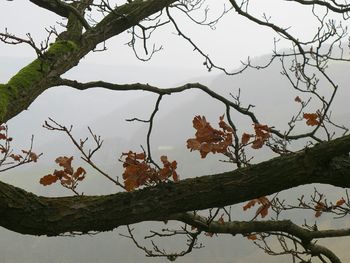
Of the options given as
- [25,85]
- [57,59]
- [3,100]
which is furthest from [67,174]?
[57,59]

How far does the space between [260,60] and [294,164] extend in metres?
127

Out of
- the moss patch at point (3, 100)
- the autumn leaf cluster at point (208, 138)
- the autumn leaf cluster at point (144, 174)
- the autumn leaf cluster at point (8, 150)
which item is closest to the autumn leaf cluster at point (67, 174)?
the autumn leaf cluster at point (144, 174)

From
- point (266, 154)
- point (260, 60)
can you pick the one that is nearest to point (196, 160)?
point (266, 154)

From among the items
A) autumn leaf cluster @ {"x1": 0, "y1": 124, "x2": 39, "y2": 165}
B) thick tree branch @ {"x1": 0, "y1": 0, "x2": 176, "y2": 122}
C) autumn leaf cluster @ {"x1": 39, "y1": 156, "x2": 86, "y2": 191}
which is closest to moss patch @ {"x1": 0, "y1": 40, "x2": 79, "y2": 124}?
thick tree branch @ {"x1": 0, "y1": 0, "x2": 176, "y2": 122}

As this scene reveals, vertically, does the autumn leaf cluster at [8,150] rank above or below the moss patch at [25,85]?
above

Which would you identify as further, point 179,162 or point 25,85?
point 179,162

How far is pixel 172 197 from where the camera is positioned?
220 cm

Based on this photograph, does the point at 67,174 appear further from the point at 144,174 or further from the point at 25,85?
the point at 25,85

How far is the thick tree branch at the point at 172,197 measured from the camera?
209 centimetres

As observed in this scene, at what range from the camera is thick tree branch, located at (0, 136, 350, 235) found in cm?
209

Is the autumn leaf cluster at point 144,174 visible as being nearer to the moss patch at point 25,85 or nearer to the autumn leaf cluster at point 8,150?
the moss patch at point 25,85

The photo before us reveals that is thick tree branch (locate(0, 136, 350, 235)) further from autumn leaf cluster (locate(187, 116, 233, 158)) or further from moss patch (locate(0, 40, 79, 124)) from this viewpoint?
moss patch (locate(0, 40, 79, 124))

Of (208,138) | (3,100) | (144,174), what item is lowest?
(144,174)

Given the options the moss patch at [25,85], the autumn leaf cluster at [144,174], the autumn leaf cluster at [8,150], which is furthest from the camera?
the autumn leaf cluster at [8,150]
